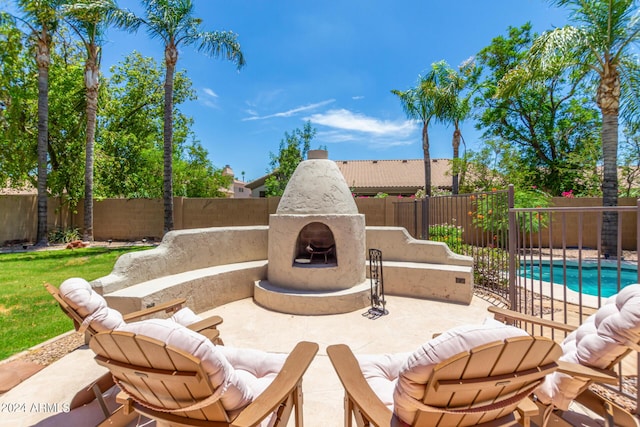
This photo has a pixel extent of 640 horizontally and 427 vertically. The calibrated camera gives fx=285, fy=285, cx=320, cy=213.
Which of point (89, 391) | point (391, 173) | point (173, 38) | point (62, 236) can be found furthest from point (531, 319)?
point (391, 173)

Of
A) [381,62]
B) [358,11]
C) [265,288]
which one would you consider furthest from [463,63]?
[265,288]

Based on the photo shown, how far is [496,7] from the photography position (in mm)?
8953

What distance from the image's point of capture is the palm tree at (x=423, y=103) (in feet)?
50.9

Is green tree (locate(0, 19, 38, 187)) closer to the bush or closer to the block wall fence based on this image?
the block wall fence

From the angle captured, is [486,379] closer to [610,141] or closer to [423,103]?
[610,141]

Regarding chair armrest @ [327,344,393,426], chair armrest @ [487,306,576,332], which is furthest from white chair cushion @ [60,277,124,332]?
chair armrest @ [487,306,576,332]

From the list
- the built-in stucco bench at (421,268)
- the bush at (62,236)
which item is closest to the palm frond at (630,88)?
the built-in stucco bench at (421,268)

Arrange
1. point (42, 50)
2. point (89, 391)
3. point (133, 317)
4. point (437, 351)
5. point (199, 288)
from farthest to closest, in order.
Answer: point (42, 50), point (199, 288), point (133, 317), point (89, 391), point (437, 351)

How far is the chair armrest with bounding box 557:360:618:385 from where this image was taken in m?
1.91

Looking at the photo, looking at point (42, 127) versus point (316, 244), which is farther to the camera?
point (42, 127)

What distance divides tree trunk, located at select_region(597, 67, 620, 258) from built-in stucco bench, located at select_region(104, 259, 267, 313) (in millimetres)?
12914

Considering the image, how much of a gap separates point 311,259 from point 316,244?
70cm

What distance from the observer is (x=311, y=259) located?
7.02 meters

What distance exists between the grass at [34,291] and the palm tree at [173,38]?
11.9ft
